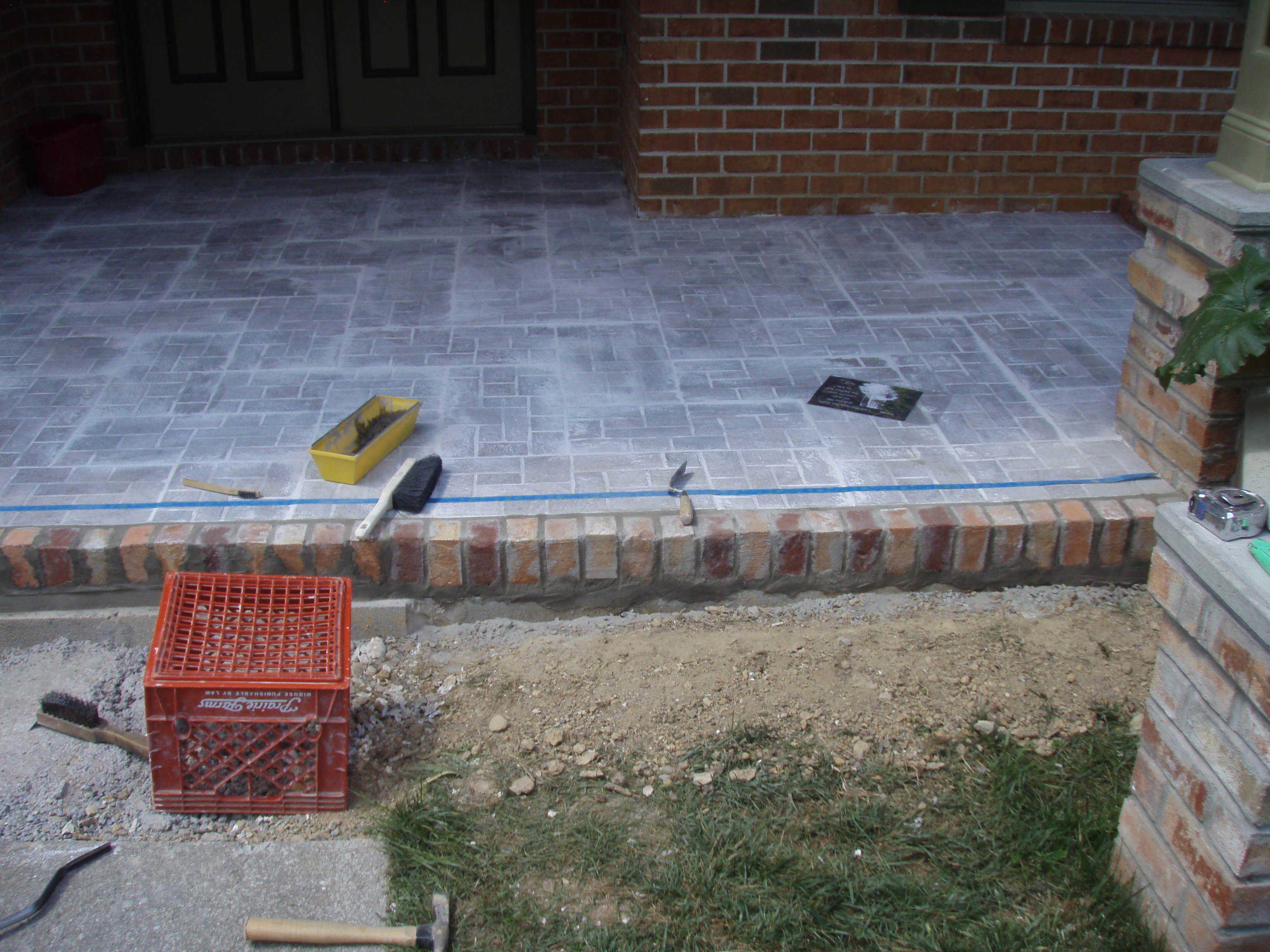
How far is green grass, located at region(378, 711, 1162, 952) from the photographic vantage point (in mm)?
2422

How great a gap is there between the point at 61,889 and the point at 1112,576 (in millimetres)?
2922

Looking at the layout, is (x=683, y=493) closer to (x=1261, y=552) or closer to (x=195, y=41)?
(x=1261, y=552)

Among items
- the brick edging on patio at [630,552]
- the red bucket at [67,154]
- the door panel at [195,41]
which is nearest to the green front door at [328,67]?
the door panel at [195,41]

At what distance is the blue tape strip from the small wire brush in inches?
26.7

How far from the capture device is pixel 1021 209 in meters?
6.12

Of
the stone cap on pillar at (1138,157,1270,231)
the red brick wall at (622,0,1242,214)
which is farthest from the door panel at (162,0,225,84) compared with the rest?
the stone cap on pillar at (1138,157,1270,231)

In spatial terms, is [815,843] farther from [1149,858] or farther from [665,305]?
[665,305]

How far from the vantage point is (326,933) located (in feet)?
7.83

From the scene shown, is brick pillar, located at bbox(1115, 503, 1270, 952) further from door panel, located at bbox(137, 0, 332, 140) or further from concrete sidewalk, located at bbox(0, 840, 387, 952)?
door panel, located at bbox(137, 0, 332, 140)

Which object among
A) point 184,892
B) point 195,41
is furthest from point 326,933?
point 195,41

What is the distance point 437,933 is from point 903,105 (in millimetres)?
4815

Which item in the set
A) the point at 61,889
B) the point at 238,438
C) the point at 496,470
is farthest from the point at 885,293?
the point at 61,889

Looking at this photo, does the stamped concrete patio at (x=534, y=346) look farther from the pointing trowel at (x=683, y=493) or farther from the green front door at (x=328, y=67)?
the green front door at (x=328, y=67)

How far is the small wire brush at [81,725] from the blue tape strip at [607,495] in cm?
68
